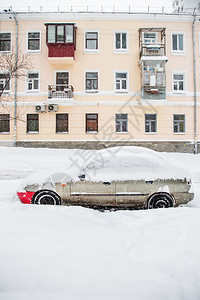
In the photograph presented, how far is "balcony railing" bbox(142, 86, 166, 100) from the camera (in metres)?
15.9

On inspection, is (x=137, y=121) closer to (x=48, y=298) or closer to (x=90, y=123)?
(x=90, y=123)

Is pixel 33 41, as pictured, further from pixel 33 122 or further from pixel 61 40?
pixel 33 122

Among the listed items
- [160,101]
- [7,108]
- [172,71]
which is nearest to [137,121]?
[160,101]

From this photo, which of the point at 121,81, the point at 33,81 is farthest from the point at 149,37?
the point at 33,81

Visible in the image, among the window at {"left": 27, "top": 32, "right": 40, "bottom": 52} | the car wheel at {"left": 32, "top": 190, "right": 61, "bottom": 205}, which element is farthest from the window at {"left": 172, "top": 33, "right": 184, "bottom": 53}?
the car wheel at {"left": 32, "top": 190, "right": 61, "bottom": 205}

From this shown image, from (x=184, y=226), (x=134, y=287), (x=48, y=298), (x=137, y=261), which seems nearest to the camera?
(x=48, y=298)

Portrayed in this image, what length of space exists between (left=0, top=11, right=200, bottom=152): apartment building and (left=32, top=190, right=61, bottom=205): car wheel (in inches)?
450

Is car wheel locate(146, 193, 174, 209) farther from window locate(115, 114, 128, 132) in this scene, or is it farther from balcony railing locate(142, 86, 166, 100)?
balcony railing locate(142, 86, 166, 100)

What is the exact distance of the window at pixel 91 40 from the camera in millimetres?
16703

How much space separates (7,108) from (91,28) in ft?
31.2

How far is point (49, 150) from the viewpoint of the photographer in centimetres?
1526

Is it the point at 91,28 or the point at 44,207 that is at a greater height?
the point at 91,28

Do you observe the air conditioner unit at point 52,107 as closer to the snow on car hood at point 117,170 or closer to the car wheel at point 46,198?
the snow on car hood at point 117,170

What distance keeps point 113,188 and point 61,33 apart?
15.3m
